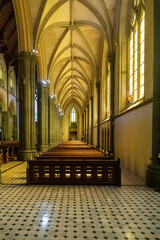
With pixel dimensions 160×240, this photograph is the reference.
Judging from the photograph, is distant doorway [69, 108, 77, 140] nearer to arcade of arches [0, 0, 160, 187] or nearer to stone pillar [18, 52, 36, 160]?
arcade of arches [0, 0, 160, 187]

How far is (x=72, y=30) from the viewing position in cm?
1531

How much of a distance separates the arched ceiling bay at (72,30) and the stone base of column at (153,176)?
8.93m

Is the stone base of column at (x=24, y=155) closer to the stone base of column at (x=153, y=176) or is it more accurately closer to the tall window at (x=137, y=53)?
the tall window at (x=137, y=53)

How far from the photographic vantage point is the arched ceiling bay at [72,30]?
12.1 m

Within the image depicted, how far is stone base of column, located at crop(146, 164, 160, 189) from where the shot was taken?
558 centimetres

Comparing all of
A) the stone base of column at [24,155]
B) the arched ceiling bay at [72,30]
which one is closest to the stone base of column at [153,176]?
the stone base of column at [24,155]

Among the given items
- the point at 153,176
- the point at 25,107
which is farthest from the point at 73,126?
the point at 153,176

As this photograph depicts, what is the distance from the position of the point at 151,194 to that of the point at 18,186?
3858 millimetres

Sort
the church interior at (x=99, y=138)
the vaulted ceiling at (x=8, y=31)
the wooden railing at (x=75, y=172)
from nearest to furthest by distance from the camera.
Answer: the church interior at (x=99, y=138) → the wooden railing at (x=75, y=172) → the vaulted ceiling at (x=8, y=31)

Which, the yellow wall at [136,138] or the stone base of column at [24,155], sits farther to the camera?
the stone base of column at [24,155]

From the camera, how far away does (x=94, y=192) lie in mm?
5109

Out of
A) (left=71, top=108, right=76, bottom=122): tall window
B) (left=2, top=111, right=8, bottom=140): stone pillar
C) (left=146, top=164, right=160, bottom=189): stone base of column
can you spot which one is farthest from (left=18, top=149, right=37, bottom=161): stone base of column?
(left=71, top=108, right=76, bottom=122): tall window

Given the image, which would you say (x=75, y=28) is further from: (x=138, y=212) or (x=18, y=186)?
(x=138, y=212)

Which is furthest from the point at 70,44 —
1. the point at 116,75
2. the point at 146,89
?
the point at 146,89
